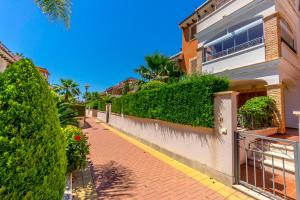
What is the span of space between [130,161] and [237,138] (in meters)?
4.96

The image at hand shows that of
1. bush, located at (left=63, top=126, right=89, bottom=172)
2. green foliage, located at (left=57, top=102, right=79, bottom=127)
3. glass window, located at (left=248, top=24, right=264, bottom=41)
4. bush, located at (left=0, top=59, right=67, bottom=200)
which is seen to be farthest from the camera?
glass window, located at (left=248, top=24, right=264, bottom=41)

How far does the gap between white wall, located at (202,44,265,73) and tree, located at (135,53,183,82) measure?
632 centimetres

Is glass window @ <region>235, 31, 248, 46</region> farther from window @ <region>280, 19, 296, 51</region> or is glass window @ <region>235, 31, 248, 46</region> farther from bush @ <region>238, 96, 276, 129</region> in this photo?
bush @ <region>238, 96, 276, 129</region>

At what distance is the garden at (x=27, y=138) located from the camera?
7.75 feet

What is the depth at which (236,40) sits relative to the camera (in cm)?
1261

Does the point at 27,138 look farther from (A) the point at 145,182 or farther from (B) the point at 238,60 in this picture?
(B) the point at 238,60

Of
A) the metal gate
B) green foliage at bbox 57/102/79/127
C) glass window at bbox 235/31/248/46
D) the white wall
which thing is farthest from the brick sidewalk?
glass window at bbox 235/31/248/46

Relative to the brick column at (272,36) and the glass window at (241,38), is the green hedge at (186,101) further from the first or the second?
the glass window at (241,38)

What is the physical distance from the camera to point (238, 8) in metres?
12.2

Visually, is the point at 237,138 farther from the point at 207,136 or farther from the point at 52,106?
the point at 52,106

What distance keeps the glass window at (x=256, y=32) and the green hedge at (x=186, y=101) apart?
6.93 metres

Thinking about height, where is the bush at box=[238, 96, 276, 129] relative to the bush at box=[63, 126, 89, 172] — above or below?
above

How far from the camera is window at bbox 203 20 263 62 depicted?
11312 mm

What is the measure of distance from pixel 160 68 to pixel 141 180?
1628 centimetres
